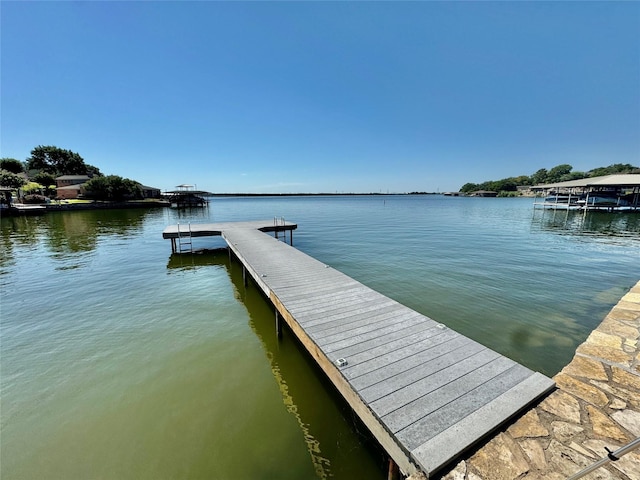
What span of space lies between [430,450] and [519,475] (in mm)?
596

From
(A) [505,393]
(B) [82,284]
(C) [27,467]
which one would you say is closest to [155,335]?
(C) [27,467]

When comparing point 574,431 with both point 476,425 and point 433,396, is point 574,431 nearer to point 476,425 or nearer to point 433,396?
point 476,425

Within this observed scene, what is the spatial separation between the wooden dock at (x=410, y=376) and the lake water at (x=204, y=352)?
1048mm

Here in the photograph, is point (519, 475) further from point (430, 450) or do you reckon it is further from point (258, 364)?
point (258, 364)

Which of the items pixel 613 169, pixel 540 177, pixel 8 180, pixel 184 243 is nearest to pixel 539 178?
pixel 540 177

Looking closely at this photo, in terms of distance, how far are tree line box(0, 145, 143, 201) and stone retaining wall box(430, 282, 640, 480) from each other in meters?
54.4

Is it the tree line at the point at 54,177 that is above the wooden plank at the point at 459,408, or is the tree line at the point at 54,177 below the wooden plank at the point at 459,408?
above

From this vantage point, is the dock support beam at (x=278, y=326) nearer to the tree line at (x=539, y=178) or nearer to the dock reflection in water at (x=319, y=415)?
the dock reflection in water at (x=319, y=415)

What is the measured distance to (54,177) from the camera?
50.3m

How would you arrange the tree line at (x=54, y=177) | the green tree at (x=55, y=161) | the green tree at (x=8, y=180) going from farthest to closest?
the green tree at (x=55, y=161) → the tree line at (x=54, y=177) → the green tree at (x=8, y=180)

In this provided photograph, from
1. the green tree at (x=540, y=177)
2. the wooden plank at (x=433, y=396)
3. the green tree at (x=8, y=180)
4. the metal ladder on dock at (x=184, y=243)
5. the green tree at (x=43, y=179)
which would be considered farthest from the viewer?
the green tree at (x=540, y=177)

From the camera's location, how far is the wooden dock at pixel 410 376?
214 cm

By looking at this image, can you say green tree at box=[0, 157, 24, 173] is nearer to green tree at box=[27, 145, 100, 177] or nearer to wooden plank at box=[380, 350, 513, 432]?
green tree at box=[27, 145, 100, 177]

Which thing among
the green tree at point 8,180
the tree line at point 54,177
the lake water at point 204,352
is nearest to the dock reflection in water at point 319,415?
the lake water at point 204,352
